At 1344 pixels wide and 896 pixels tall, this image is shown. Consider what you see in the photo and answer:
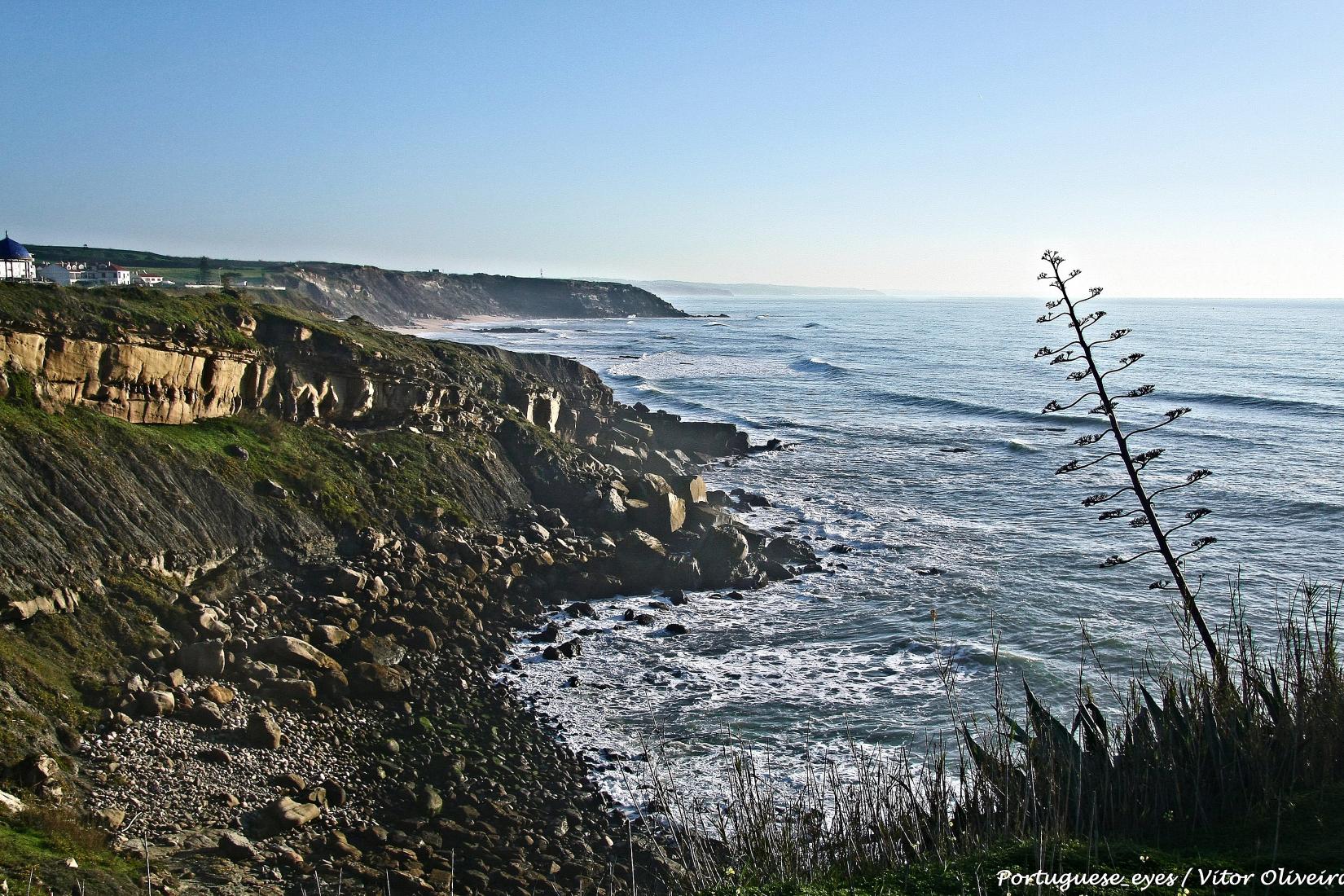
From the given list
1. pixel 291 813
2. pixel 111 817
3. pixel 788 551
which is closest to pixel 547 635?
pixel 291 813

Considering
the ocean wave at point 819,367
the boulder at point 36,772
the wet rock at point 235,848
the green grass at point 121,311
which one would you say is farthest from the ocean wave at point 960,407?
the boulder at point 36,772

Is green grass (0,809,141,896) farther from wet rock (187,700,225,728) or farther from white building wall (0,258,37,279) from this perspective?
white building wall (0,258,37,279)

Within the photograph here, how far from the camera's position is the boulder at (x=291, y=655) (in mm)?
17953

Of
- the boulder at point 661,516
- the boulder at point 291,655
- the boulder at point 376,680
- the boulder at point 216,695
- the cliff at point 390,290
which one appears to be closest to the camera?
the boulder at point 216,695

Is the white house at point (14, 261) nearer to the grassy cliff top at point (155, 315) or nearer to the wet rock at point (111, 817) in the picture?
the grassy cliff top at point (155, 315)

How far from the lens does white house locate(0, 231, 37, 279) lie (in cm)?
4131

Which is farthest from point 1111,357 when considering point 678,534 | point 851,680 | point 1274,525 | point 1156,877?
point 1156,877

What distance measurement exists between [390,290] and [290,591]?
5223 inches

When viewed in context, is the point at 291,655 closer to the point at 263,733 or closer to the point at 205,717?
the point at 205,717

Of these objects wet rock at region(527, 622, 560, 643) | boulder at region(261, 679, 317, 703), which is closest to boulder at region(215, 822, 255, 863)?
boulder at region(261, 679, 317, 703)

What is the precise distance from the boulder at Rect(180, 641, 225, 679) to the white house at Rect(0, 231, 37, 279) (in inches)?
1295

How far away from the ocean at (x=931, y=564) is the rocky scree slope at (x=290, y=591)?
1.85 m

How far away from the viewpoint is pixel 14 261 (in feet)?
140

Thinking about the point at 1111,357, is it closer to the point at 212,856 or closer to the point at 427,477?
the point at 427,477
